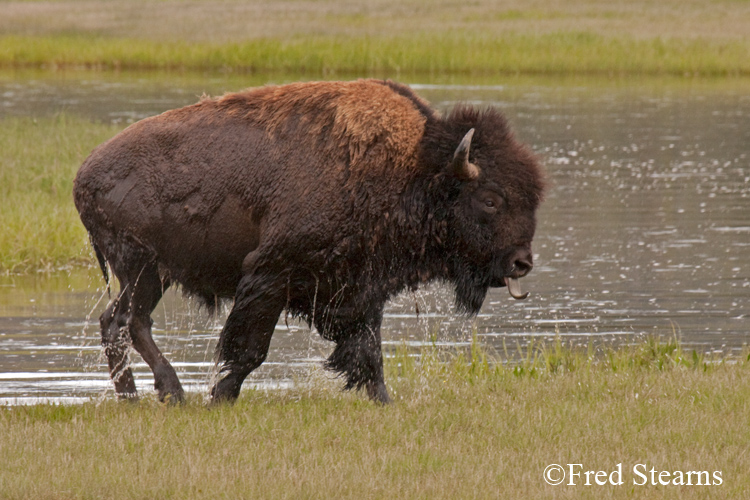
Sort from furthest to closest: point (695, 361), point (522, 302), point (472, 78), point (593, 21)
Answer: point (593, 21)
point (472, 78)
point (522, 302)
point (695, 361)

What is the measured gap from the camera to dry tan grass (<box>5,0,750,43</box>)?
167 feet

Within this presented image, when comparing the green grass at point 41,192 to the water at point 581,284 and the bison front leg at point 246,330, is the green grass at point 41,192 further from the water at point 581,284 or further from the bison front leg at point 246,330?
the bison front leg at point 246,330

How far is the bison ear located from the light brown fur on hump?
0.29 metres

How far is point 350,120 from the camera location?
7336 mm

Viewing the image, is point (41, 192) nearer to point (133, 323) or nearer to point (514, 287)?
point (133, 323)

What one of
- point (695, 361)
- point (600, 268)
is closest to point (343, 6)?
point (600, 268)

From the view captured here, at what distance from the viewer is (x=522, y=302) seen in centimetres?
1266

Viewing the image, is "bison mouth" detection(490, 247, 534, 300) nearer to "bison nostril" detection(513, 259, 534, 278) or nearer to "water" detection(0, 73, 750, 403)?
"bison nostril" detection(513, 259, 534, 278)

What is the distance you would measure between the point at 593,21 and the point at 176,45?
59.9 feet

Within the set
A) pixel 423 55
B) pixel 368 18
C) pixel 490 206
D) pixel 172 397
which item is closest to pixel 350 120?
pixel 490 206

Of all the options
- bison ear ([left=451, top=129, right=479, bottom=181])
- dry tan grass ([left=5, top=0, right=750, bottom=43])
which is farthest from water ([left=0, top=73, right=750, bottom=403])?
dry tan grass ([left=5, top=0, right=750, bottom=43])

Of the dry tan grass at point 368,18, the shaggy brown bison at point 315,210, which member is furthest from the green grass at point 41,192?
the dry tan grass at point 368,18

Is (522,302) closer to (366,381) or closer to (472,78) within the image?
(366,381)

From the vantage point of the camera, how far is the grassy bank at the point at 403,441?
5621 millimetres
